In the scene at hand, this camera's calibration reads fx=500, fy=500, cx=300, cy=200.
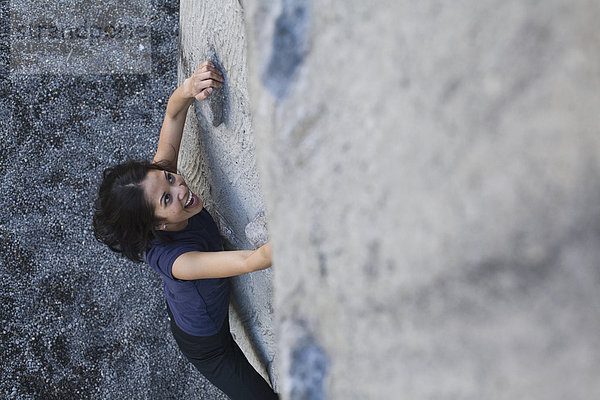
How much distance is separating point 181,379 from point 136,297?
390mm

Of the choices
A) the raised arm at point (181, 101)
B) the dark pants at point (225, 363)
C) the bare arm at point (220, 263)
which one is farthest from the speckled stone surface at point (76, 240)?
the bare arm at point (220, 263)

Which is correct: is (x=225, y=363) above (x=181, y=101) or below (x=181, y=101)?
below

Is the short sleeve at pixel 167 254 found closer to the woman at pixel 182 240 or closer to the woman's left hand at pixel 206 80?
the woman at pixel 182 240

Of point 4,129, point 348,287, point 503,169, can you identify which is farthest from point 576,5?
point 4,129

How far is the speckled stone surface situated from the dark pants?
0.50 m

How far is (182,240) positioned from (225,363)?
0.47 metres

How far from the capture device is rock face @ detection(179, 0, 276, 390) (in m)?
1.15

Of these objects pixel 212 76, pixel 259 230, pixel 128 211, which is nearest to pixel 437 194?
pixel 259 230

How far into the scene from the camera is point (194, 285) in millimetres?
1372

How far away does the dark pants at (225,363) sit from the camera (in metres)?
1.54

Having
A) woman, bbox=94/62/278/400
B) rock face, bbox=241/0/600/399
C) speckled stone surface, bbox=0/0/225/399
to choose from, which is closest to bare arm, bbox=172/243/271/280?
woman, bbox=94/62/278/400

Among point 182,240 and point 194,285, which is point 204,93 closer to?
point 182,240

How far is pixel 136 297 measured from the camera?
2123mm

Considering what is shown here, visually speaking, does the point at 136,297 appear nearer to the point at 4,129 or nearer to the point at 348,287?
the point at 4,129
